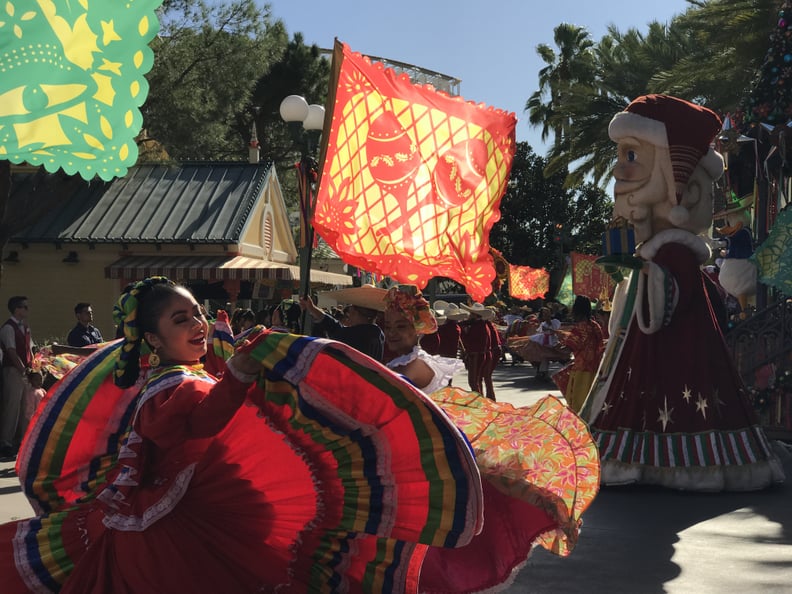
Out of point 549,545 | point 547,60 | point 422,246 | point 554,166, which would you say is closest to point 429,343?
point 422,246

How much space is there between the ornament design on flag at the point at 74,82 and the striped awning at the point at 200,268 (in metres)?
17.2

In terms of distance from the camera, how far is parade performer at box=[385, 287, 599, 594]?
157 inches

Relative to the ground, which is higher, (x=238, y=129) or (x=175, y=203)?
(x=238, y=129)

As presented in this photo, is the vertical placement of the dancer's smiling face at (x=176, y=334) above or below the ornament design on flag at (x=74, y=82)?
below

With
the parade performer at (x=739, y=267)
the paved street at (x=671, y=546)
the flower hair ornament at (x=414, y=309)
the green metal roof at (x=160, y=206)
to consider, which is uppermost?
the green metal roof at (x=160, y=206)

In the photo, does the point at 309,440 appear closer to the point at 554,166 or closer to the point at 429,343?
the point at 429,343

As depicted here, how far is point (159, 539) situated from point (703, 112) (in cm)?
614

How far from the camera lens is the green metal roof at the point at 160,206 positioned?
23120mm

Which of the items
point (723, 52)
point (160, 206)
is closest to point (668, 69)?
point (723, 52)

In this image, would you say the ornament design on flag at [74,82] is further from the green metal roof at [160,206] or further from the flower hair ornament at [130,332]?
the green metal roof at [160,206]

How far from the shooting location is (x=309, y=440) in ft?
11.3

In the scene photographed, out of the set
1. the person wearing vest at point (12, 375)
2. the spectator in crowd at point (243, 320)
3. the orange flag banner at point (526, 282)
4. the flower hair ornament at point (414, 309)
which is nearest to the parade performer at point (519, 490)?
the flower hair ornament at point (414, 309)

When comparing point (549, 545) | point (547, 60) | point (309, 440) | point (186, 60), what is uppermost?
point (547, 60)

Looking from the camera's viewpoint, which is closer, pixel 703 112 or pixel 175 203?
pixel 703 112
